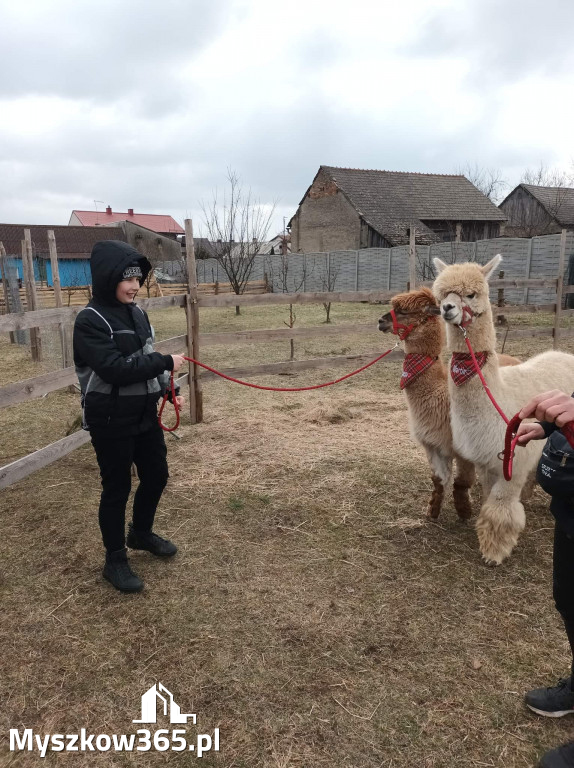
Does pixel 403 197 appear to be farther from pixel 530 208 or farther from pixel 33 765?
pixel 33 765

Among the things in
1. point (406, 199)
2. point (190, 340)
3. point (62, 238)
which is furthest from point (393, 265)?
point (62, 238)

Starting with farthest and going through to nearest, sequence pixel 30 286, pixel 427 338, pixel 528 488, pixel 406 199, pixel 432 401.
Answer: pixel 406 199 → pixel 30 286 → pixel 528 488 → pixel 427 338 → pixel 432 401

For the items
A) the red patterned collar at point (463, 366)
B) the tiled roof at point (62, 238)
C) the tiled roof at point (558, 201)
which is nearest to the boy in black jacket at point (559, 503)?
the red patterned collar at point (463, 366)

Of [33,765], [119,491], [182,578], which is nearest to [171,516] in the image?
[182,578]

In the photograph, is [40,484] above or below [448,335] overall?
below

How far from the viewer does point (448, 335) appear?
3.15 m

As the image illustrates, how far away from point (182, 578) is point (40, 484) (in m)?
1.96

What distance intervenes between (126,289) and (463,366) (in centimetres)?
191

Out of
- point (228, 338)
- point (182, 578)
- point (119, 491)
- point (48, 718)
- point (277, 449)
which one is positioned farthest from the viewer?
point (228, 338)

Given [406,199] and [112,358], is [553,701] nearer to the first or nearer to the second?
[112,358]

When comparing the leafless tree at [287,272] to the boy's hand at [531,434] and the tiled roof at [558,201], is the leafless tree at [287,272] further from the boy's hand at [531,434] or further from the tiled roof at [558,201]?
the boy's hand at [531,434]

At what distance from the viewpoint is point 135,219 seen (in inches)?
2144

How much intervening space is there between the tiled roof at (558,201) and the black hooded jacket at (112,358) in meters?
38.0

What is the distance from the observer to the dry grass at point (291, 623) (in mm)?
1997
